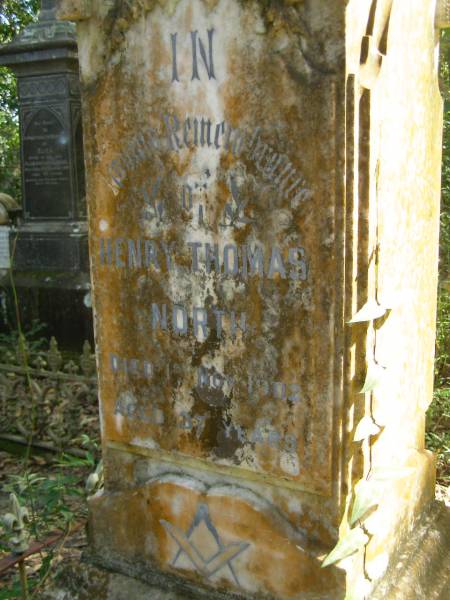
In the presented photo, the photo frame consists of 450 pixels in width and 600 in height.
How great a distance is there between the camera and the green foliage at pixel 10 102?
10.7 metres

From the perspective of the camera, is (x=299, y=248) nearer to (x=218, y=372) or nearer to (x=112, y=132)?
(x=218, y=372)

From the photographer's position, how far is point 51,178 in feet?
20.2

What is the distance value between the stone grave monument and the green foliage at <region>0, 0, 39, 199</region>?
440 centimetres

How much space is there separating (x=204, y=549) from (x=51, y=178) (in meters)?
4.76

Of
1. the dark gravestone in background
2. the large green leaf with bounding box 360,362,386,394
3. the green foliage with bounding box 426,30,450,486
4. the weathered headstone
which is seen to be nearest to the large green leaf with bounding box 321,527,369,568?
the weathered headstone

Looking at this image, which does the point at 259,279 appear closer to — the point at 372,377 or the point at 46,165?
the point at 372,377

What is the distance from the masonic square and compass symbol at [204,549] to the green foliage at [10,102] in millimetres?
9070

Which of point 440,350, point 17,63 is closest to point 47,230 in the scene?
point 17,63

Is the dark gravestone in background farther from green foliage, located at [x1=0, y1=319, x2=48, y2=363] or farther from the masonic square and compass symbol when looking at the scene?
the masonic square and compass symbol

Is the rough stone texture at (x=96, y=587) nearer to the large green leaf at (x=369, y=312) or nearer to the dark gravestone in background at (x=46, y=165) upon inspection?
the large green leaf at (x=369, y=312)

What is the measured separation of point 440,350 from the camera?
15.0ft

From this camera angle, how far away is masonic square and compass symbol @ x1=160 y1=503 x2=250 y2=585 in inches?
83.1

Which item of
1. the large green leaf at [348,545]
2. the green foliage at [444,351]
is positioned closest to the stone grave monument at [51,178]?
the green foliage at [444,351]

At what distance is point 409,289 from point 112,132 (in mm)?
1146
